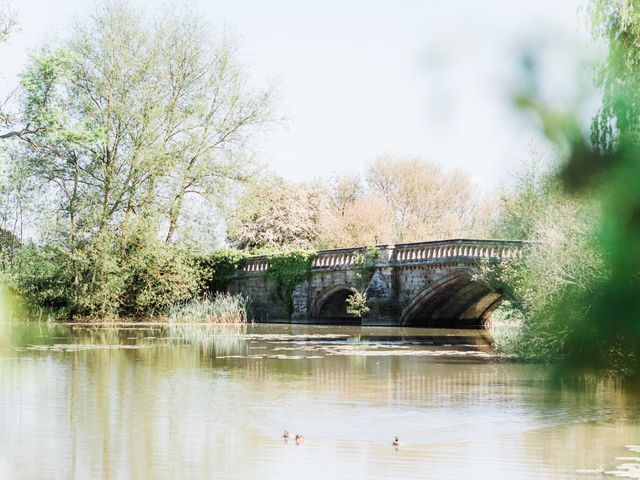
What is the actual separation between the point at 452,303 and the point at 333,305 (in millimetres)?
5807

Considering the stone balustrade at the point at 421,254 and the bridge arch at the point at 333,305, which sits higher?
the stone balustrade at the point at 421,254

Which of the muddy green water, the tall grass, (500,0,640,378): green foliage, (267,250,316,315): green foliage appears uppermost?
(267,250,316,315): green foliage

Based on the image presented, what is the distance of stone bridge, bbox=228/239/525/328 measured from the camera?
30.9 metres

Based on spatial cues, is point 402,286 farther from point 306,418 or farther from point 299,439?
point 299,439

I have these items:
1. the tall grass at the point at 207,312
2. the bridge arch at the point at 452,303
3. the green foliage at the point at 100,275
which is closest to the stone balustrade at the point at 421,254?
the bridge arch at the point at 452,303

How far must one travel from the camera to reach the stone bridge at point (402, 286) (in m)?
30.9

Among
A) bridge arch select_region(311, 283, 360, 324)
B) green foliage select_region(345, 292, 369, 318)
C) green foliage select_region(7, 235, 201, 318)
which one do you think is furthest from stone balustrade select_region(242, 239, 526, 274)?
green foliage select_region(7, 235, 201, 318)

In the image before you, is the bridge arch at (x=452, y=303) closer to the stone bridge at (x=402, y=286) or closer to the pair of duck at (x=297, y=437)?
the stone bridge at (x=402, y=286)

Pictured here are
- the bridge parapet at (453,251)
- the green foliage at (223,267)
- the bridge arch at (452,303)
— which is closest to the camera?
the bridge parapet at (453,251)

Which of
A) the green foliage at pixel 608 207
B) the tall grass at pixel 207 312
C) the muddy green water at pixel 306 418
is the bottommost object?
the muddy green water at pixel 306 418

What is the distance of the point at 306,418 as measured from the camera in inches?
356

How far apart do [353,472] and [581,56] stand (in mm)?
4898

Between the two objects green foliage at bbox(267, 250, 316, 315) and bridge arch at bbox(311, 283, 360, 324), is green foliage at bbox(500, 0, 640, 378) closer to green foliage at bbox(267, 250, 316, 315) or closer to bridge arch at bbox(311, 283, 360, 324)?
bridge arch at bbox(311, 283, 360, 324)

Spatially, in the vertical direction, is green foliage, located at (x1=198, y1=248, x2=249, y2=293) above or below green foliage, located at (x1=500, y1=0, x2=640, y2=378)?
above
